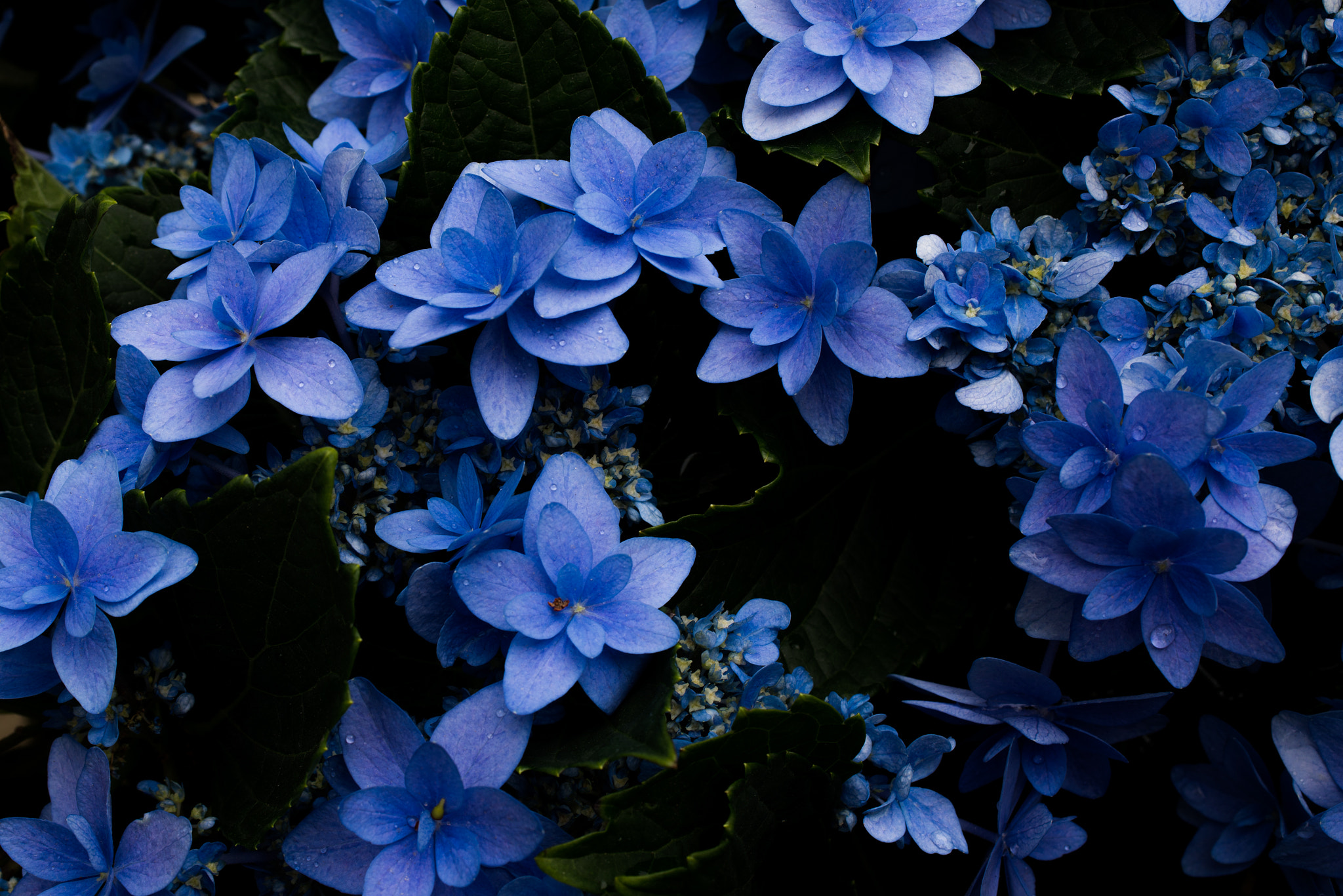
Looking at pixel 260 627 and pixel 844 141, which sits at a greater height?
pixel 844 141

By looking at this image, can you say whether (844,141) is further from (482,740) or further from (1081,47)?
(482,740)

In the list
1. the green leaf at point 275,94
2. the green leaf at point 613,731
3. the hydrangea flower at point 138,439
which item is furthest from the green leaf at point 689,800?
the green leaf at point 275,94

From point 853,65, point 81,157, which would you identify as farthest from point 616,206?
point 81,157

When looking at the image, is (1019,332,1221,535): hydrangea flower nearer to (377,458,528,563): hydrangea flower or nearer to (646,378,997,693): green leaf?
(646,378,997,693): green leaf

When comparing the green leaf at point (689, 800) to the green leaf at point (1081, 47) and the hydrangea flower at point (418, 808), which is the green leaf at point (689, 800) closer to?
the hydrangea flower at point (418, 808)

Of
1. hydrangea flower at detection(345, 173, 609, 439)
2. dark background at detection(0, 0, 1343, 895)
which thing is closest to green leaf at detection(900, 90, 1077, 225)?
dark background at detection(0, 0, 1343, 895)

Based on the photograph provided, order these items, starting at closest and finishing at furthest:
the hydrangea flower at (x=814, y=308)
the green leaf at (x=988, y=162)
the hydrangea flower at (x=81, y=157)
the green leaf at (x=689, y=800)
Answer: the green leaf at (x=689, y=800) < the hydrangea flower at (x=814, y=308) < the green leaf at (x=988, y=162) < the hydrangea flower at (x=81, y=157)
